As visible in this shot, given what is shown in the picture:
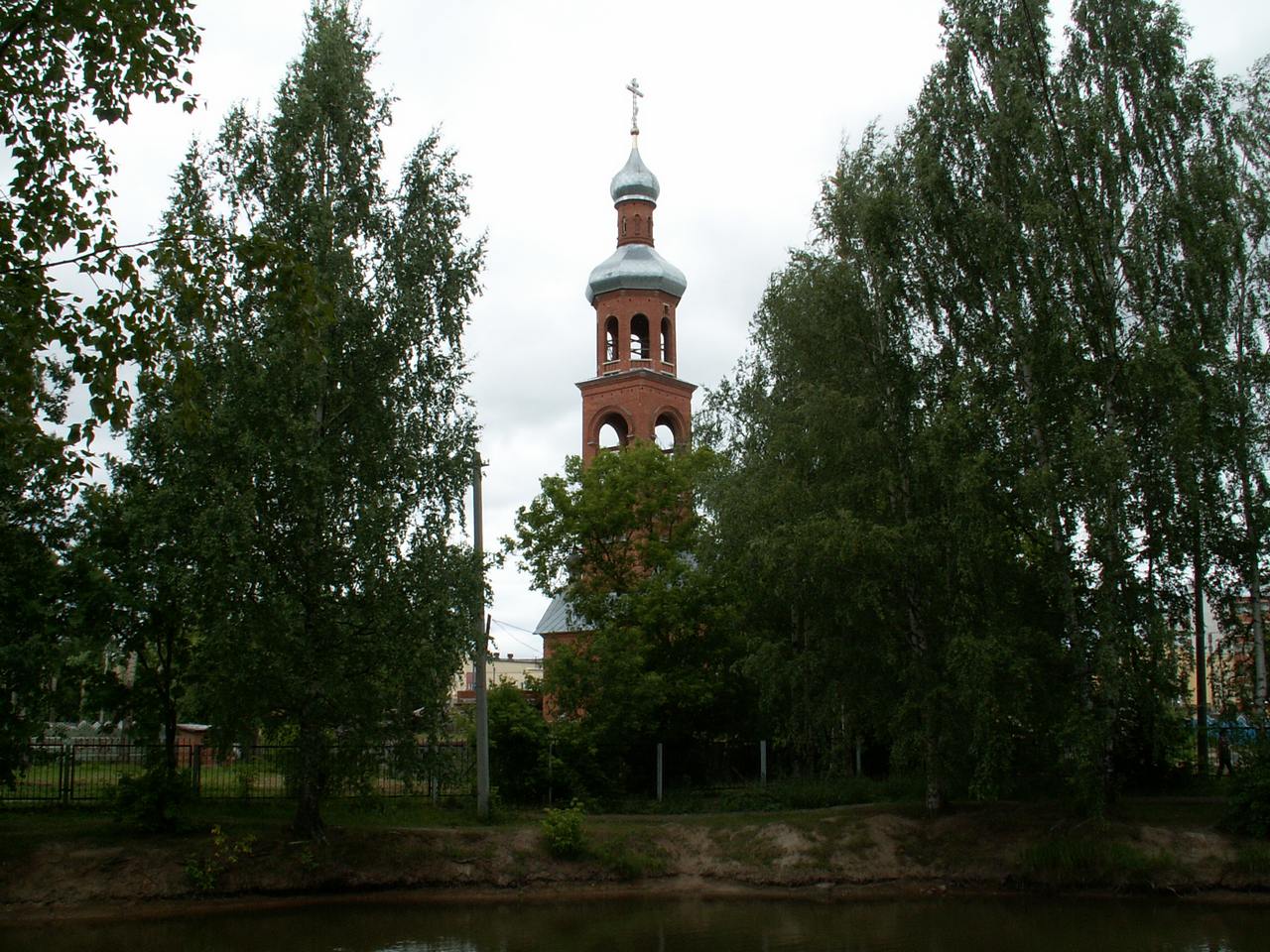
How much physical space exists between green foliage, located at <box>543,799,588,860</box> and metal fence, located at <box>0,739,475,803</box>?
2049 millimetres

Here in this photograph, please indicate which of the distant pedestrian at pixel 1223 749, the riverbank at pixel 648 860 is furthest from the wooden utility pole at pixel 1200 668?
the riverbank at pixel 648 860

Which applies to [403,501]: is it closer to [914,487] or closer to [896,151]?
[914,487]

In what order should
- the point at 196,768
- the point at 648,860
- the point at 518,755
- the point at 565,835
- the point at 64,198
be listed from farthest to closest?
1. the point at 518,755
2. the point at 196,768
3. the point at 648,860
4. the point at 565,835
5. the point at 64,198

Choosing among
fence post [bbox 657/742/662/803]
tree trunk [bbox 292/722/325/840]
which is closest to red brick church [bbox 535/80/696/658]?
fence post [bbox 657/742/662/803]

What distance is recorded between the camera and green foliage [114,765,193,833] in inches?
827

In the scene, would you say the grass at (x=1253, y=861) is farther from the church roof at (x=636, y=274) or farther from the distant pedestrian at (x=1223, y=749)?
the church roof at (x=636, y=274)

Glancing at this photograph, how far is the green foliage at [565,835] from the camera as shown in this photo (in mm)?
22328

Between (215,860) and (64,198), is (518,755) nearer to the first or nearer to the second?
(215,860)

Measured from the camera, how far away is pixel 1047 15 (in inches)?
959

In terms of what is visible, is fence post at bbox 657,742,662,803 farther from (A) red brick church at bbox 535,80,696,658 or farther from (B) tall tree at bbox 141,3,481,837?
(A) red brick church at bbox 535,80,696,658

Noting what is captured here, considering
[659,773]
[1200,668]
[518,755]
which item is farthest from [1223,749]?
[518,755]

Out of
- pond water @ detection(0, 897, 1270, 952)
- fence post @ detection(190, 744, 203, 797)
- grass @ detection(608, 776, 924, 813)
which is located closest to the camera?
pond water @ detection(0, 897, 1270, 952)

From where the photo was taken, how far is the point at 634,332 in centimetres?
5412

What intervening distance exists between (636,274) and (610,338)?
3405 mm
